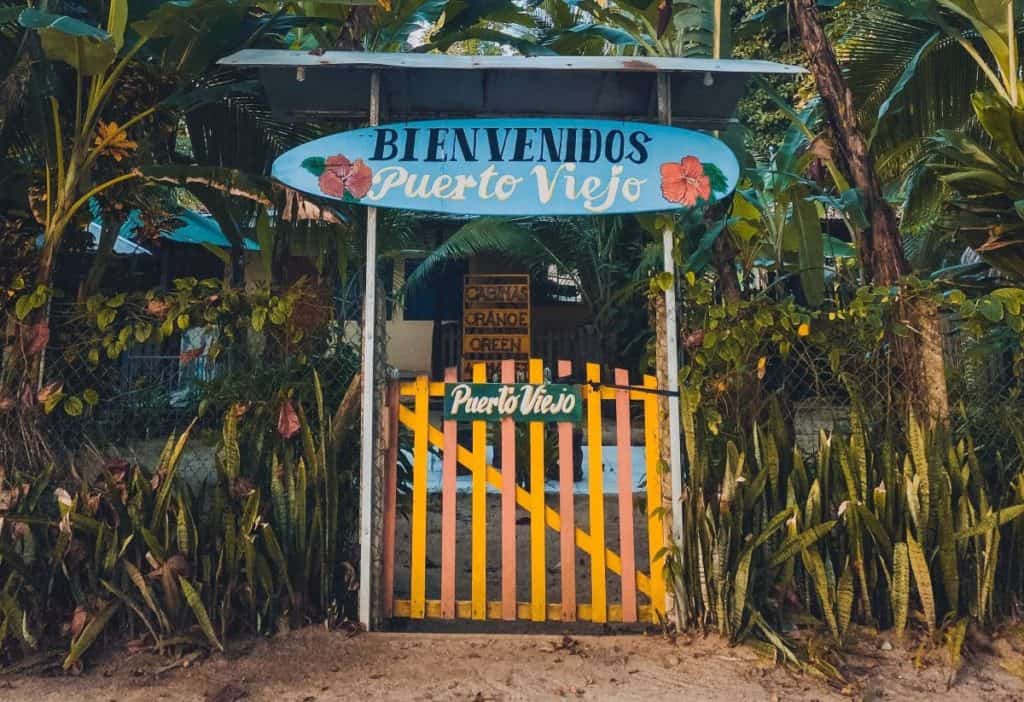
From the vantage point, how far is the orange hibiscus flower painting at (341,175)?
3557mm

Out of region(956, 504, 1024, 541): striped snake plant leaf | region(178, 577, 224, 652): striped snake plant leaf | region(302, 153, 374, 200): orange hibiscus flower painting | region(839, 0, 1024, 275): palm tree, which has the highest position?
region(839, 0, 1024, 275): palm tree

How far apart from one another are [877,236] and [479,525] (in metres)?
2.66

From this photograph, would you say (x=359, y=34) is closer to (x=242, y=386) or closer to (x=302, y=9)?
(x=302, y=9)

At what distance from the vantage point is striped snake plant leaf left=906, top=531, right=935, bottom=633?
10.7ft

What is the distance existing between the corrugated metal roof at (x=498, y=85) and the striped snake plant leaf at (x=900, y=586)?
2.25m

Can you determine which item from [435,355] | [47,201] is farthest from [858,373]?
[435,355]

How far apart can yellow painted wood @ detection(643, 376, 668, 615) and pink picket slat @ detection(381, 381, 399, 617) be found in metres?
1.26

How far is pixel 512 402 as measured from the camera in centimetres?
363

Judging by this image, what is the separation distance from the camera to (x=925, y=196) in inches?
211

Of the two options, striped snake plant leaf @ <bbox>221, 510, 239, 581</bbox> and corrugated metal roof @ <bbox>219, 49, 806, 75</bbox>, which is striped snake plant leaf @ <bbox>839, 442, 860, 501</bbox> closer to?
corrugated metal roof @ <bbox>219, 49, 806, 75</bbox>

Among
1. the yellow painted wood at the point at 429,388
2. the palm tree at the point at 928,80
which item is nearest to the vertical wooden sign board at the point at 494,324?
the palm tree at the point at 928,80

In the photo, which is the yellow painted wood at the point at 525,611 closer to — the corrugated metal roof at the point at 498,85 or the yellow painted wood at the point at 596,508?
the yellow painted wood at the point at 596,508

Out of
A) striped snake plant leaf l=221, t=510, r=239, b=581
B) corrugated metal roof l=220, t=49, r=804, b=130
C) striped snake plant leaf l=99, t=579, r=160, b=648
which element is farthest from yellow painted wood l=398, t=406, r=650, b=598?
corrugated metal roof l=220, t=49, r=804, b=130

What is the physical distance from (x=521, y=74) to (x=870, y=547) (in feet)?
9.36
